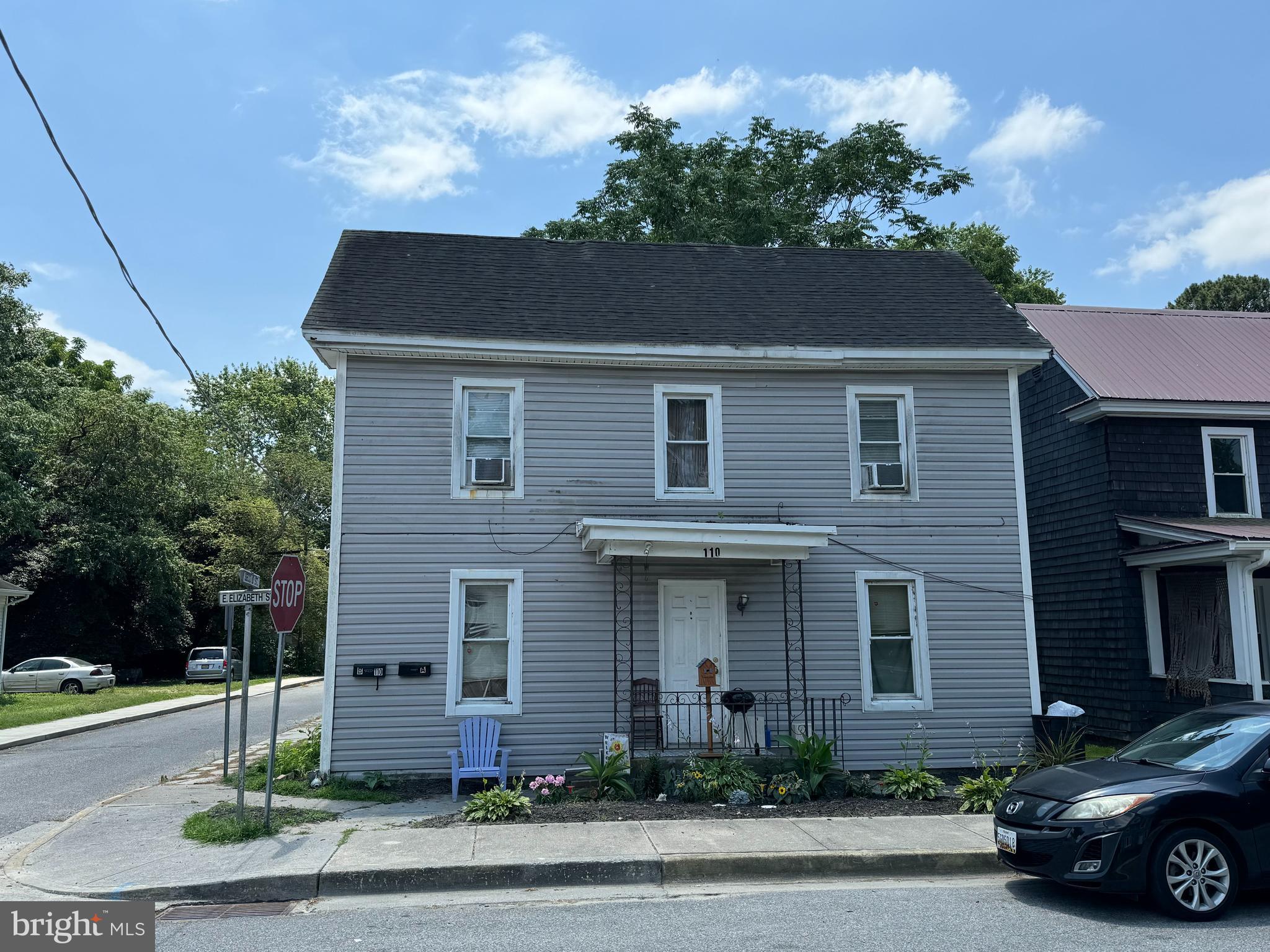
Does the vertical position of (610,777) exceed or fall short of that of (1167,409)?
it falls short

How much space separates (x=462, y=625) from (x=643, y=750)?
2.80 metres

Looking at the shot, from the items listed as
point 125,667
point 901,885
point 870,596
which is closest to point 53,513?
point 125,667

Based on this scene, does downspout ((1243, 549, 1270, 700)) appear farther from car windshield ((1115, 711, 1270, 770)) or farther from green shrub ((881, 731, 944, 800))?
car windshield ((1115, 711, 1270, 770))

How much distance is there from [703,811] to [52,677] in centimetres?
2633

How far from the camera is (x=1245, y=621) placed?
43.2 feet

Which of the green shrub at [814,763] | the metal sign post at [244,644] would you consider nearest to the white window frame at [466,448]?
the metal sign post at [244,644]

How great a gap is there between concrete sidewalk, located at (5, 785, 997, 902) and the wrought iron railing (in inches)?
81.3

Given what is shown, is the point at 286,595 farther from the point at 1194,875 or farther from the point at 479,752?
the point at 1194,875

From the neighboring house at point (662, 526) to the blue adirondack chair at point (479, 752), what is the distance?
21cm

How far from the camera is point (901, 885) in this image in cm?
786

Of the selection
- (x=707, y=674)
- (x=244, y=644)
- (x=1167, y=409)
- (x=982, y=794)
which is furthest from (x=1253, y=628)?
(x=244, y=644)

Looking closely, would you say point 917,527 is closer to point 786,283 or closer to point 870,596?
point 870,596

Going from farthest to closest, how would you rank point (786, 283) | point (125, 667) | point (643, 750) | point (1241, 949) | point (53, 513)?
point (125, 667) < point (53, 513) < point (786, 283) < point (643, 750) < point (1241, 949)

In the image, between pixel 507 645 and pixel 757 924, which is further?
pixel 507 645
